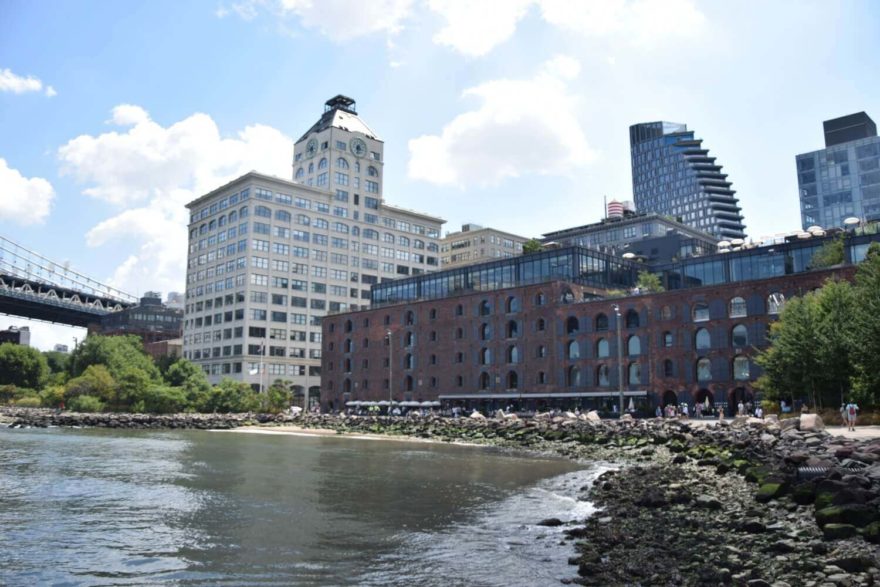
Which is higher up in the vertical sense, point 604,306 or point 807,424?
point 604,306

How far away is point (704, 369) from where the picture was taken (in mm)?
78562

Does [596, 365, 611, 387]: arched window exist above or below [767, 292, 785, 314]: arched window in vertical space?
below

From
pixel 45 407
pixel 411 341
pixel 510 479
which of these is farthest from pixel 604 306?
pixel 45 407

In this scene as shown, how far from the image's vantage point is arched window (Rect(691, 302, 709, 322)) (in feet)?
259

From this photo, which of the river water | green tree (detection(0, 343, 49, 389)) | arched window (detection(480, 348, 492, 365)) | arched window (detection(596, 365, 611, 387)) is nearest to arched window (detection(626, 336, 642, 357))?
arched window (detection(596, 365, 611, 387))

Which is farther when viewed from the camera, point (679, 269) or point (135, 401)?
point (135, 401)

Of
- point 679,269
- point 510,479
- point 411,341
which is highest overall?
point 679,269

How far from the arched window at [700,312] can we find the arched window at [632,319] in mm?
6902

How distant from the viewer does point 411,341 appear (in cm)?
10881

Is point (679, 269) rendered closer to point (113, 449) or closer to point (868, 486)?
point (113, 449)

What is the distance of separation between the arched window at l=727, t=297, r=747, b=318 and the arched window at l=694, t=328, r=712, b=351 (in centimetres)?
342

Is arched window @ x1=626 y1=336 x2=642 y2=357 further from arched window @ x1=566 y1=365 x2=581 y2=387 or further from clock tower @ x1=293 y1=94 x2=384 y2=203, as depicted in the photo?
clock tower @ x1=293 y1=94 x2=384 y2=203

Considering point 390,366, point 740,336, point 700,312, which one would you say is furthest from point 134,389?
point 740,336

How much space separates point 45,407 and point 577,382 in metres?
93.2
